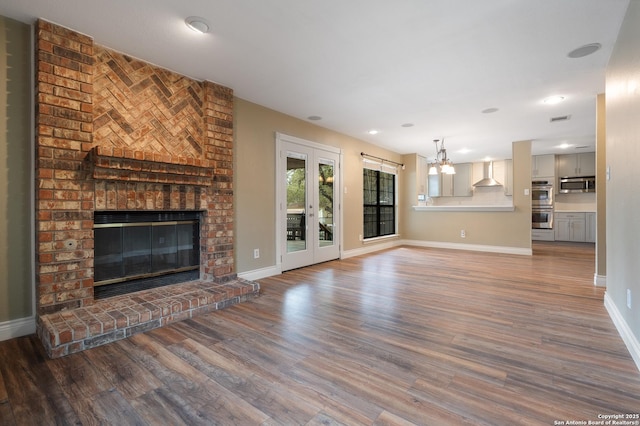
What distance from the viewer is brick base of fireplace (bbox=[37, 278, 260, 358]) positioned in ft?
6.90

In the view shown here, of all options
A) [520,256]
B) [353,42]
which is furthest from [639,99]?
[520,256]

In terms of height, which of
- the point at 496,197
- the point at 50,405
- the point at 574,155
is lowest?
the point at 50,405

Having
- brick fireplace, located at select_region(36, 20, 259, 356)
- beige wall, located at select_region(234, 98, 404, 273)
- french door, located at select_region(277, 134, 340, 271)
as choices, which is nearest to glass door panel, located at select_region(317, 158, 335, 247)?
french door, located at select_region(277, 134, 340, 271)

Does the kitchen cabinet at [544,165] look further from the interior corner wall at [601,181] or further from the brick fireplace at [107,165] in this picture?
the brick fireplace at [107,165]

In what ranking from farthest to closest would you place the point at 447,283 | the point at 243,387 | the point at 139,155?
the point at 447,283
the point at 139,155
the point at 243,387

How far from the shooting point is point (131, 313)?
245cm

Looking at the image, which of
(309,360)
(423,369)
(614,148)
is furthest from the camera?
(614,148)

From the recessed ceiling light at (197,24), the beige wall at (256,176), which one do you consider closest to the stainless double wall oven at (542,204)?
the beige wall at (256,176)

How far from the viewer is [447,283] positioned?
13.0ft

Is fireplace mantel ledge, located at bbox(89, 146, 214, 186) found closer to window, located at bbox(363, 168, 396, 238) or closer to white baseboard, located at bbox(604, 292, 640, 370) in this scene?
white baseboard, located at bbox(604, 292, 640, 370)

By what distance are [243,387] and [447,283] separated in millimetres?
3070

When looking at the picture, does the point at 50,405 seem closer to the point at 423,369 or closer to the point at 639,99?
the point at 423,369

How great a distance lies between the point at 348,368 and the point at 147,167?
8.11 feet

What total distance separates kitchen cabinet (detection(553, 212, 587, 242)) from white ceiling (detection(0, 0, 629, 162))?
453cm
